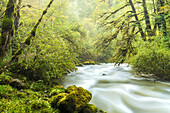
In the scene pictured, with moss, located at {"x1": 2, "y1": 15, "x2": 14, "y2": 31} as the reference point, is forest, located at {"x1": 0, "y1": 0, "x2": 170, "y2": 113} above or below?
below

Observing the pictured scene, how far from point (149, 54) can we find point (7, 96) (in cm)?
718

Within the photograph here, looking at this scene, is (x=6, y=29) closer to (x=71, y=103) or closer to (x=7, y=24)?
(x=7, y=24)

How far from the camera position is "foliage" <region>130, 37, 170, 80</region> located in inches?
271

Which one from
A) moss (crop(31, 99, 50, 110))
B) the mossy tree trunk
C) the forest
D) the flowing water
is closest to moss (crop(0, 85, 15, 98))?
the forest

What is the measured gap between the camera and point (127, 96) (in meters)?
5.72

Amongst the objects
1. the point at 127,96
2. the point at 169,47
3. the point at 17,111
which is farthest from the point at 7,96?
the point at 169,47

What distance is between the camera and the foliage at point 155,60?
6.87 meters

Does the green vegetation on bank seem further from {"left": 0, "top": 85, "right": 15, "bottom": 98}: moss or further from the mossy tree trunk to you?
the mossy tree trunk

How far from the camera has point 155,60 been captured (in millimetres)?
7121

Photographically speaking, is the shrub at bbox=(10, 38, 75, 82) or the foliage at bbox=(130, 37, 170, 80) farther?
the foliage at bbox=(130, 37, 170, 80)

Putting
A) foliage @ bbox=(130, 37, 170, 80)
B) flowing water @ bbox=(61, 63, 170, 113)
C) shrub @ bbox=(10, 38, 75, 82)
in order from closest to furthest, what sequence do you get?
flowing water @ bbox=(61, 63, 170, 113), shrub @ bbox=(10, 38, 75, 82), foliage @ bbox=(130, 37, 170, 80)

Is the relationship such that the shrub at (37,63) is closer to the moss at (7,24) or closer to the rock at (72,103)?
the rock at (72,103)

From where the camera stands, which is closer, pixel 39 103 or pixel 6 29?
pixel 6 29

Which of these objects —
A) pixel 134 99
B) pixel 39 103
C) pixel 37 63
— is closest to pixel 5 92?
pixel 39 103
